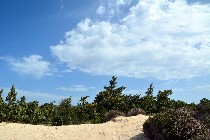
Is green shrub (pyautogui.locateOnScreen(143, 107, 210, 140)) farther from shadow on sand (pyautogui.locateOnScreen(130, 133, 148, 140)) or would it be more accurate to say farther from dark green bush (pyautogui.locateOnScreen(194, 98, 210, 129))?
shadow on sand (pyautogui.locateOnScreen(130, 133, 148, 140))

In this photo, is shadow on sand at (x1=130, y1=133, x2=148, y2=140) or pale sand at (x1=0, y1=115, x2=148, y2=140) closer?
shadow on sand at (x1=130, y1=133, x2=148, y2=140)

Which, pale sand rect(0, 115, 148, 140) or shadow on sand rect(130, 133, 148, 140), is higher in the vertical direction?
pale sand rect(0, 115, 148, 140)

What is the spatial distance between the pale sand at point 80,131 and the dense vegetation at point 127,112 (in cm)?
199

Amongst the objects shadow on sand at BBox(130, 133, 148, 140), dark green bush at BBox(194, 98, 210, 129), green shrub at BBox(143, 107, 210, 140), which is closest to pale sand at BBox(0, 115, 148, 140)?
shadow on sand at BBox(130, 133, 148, 140)

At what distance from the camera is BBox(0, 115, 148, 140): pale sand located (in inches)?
953

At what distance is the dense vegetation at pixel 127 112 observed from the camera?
19.9 meters

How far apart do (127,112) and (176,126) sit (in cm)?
1575

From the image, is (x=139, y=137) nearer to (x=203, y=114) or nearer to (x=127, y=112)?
(x=203, y=114)

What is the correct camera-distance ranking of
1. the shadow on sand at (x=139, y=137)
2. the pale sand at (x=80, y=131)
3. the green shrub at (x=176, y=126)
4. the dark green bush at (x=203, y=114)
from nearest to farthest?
the green shrub at (x=176, y=126) → the dark green bush at (x=203, y=114) → the shadow on sand at (x=139, y=137) → the pale sand at (x=80, y=131)

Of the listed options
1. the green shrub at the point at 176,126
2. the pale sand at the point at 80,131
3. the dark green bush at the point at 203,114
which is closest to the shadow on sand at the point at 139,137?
the pale sand at the point at 80,131

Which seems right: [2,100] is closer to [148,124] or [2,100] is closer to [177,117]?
[148,124]

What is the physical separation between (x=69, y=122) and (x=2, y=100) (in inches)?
227

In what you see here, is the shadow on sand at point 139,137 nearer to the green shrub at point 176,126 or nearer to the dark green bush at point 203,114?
the green shrub at point 176,126

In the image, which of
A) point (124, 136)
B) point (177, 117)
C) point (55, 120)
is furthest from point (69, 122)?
point (177, 117)
